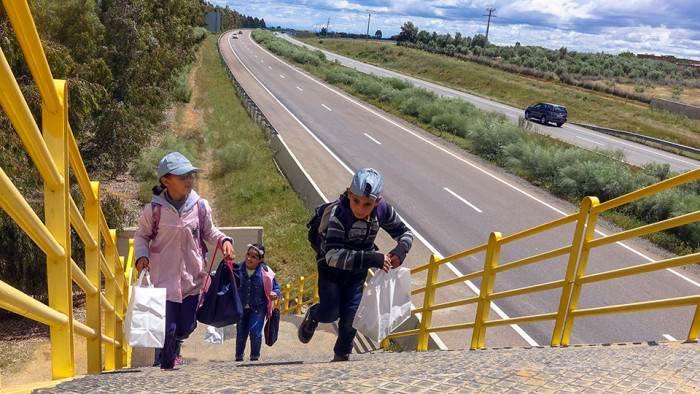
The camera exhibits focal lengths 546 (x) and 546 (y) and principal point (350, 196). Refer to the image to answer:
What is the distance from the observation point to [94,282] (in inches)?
121

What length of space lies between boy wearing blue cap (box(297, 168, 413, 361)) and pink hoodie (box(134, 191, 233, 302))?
1.03 metres

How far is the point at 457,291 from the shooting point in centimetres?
1063

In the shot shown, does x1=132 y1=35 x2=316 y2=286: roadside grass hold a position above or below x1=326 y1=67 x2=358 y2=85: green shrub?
below

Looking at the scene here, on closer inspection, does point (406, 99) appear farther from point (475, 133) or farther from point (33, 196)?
point (33, 196)

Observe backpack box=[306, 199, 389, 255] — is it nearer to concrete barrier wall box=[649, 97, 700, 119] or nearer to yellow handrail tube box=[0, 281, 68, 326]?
yellow handrail tube box=[0, 281, 68, 326]

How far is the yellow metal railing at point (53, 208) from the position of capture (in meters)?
1.75

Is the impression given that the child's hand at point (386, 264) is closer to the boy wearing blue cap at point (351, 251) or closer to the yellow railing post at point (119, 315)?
the boy wearing blue cap at point (351, 251)

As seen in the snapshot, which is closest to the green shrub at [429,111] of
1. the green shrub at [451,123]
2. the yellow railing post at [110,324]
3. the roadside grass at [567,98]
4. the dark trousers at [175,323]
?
the green shrub at [451,123]

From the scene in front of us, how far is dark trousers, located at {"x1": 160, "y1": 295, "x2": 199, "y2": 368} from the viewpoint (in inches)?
166

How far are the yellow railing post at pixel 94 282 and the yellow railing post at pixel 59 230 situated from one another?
68 cm

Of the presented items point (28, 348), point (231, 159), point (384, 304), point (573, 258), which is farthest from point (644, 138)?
point (28, 348)

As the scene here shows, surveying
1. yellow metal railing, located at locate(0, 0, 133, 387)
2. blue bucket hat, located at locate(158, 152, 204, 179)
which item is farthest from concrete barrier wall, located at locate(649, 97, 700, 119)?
yellow metal railing, located at locate(0, 0, 133, 387)

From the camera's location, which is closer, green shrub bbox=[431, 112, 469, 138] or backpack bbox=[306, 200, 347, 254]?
backpack bbox=[306, 200, 347, 254]

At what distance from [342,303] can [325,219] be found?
2.71 ft
